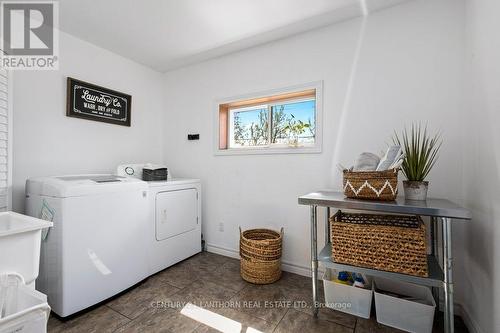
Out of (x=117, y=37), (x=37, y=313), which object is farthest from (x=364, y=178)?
(x=117, y=37)

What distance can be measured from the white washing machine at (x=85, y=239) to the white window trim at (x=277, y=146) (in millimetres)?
1036

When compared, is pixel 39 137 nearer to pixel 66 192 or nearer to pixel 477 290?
pixel 66 192

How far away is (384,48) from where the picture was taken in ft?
6.03

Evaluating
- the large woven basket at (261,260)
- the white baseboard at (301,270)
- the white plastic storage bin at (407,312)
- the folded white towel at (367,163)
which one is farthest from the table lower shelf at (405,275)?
the folded white towel at (367,163)

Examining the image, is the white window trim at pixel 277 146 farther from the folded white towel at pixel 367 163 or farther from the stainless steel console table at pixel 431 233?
the stainless steel console table at pixel 431 233

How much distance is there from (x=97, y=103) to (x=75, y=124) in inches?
11.9

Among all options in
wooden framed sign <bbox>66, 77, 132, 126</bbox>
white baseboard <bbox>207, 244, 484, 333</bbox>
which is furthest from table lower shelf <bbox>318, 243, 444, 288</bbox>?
wooden framed sign <bbox>66, 77, 132, 126</bbox>

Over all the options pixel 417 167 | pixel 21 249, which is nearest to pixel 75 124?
pixel 21 249

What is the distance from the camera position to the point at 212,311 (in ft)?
5.37

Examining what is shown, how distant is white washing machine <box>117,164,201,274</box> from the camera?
2.15 metres

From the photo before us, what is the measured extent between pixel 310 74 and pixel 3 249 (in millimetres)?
2372

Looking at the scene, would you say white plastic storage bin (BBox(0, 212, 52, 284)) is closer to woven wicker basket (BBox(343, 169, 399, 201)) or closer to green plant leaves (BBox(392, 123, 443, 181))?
woven wicker basket (BBox(343, 169, 399, 201))

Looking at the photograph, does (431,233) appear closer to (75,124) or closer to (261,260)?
(261,260)
